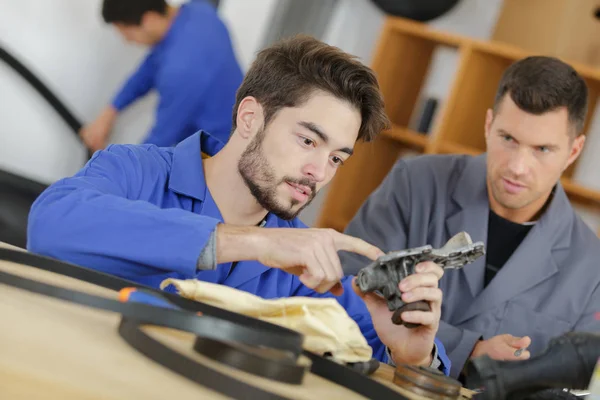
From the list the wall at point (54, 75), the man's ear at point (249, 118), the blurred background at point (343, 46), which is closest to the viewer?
the man's ear at point (249, 118)

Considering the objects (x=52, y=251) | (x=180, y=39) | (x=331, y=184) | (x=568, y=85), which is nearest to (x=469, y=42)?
(x=331, y=184)

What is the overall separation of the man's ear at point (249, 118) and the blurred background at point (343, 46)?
7.05ft

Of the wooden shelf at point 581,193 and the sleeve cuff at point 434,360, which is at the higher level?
the wooden shelf at point 581,193

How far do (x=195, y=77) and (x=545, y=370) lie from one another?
107 inches

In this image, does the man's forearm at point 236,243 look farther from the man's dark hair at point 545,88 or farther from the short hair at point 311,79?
the man's dark hair at point 545,88

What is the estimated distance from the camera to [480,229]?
248cm

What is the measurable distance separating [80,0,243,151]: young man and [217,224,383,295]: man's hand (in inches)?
92.4

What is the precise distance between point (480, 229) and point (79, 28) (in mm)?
2277

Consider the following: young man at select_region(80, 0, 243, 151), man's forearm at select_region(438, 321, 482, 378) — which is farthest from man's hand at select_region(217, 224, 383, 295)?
young man at select_region(80, 0, 243, 151)

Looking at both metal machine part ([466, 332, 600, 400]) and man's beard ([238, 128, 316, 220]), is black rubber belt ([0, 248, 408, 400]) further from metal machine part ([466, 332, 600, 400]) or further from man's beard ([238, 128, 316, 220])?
man's beard ([238, 128, 316, 220])

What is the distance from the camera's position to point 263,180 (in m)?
1.67

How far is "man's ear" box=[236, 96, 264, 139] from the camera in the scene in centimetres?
175

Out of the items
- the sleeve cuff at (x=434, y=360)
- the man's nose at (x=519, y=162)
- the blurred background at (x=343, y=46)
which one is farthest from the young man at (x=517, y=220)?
the blurred background at (x=343, y=46)

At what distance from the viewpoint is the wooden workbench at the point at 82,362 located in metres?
0.73
